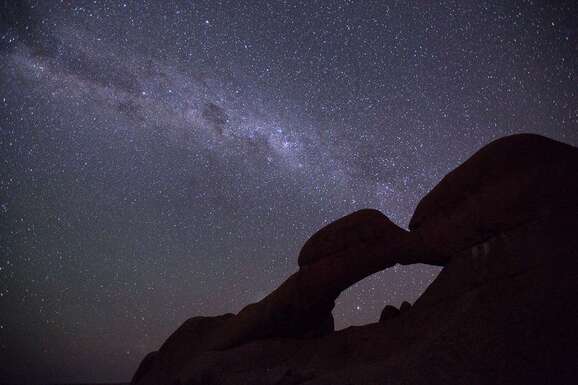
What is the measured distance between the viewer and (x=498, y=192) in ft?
41.5

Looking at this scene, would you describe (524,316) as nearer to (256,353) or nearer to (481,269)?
(481,269)

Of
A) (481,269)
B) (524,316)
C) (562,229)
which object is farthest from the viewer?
(481,269)

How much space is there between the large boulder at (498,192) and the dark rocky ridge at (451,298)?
4cm

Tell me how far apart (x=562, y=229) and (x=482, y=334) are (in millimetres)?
3818

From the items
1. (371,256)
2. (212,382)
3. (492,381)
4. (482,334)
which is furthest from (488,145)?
(212,382)

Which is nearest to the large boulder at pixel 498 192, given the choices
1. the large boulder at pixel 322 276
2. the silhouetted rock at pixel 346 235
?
the large boulder at pixel 322 276

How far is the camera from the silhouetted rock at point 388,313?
15.4 meters

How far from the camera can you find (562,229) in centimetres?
1129

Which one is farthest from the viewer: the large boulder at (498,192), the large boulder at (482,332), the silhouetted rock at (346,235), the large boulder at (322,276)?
the silhouetted rock at (346,235)

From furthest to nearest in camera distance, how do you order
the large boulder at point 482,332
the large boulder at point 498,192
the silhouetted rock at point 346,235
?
the silhouetted rock at point 346,235 → the large boulder at point 498,192 → the large boulder at point 482,332

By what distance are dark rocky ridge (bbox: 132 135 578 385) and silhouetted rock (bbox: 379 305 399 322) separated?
3.1 inches

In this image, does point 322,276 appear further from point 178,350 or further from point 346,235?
point 178,350

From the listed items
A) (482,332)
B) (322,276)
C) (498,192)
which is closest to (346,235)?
(322,276)

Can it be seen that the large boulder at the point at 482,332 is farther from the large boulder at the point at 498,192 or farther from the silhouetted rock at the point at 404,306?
the silhouetted rock at the point at 404,306
